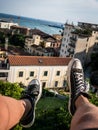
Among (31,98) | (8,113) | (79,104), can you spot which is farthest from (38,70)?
(8,113)

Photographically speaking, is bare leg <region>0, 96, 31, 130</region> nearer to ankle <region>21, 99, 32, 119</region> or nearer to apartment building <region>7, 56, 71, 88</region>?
ankle <region>21, 99, 32, 119</region>

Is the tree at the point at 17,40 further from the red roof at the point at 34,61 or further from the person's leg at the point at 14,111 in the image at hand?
the person's leg at the point at 14,111

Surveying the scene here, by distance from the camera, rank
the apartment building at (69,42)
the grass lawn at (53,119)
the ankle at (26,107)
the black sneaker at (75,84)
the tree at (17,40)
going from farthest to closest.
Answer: the tree at (17,40) < the apartment building at (69,42) < the grass lawn at (53,119) < the black sneaker at (75,84) < the ankle at (26,107)

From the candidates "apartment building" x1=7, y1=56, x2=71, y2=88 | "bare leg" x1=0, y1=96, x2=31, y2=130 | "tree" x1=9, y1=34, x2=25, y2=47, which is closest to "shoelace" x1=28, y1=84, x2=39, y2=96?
"bare leg" x1=0, y1=96, x2=31, y2=130

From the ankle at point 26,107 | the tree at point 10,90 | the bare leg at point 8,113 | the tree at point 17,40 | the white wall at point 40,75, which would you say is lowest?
the tree at point 17,40

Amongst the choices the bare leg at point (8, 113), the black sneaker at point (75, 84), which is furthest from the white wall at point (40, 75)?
the bare leg at point (8, 113)

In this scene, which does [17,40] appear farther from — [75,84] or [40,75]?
[75,84]
